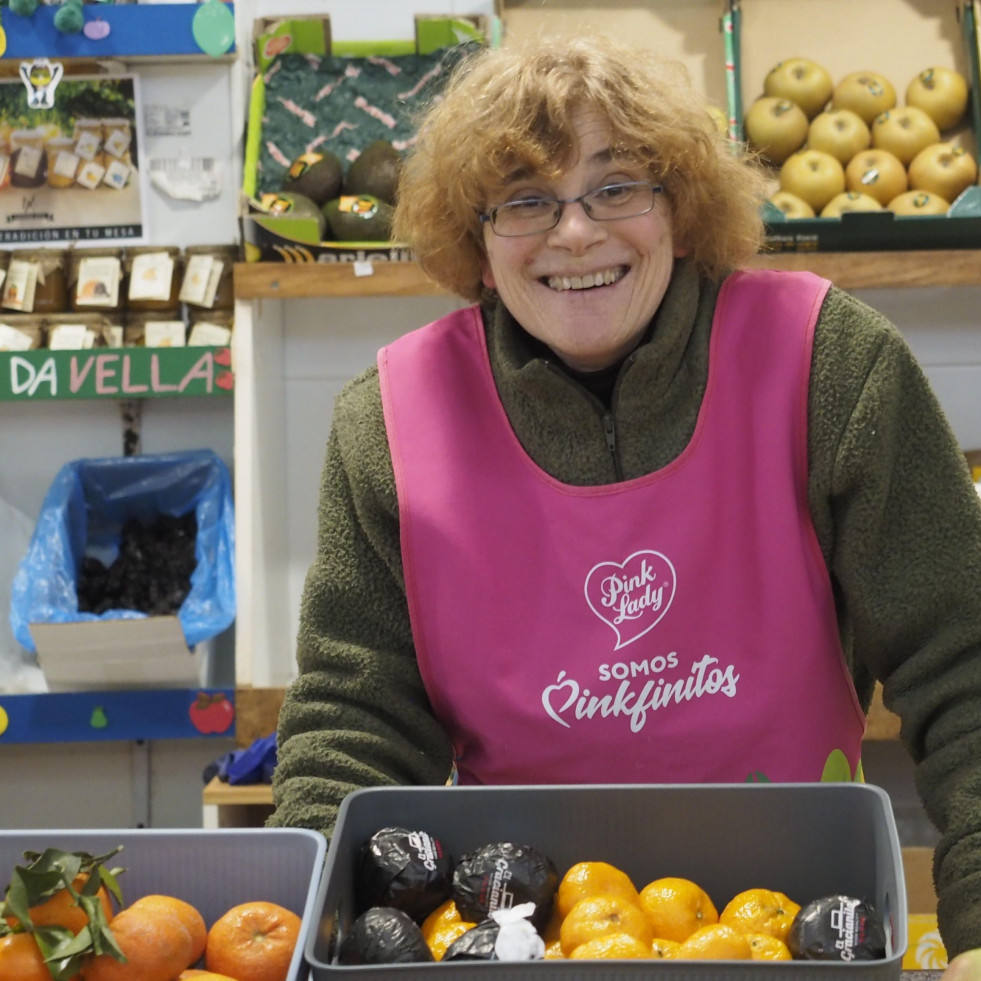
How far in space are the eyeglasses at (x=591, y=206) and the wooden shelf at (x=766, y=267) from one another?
1.17 metres

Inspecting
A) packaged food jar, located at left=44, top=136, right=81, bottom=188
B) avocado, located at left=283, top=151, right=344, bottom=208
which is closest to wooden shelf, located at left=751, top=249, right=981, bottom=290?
avocado, located at left=283, top=151, right=344, bottom=208

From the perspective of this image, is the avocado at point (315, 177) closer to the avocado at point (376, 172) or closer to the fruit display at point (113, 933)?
the avocado at point (376, 172)

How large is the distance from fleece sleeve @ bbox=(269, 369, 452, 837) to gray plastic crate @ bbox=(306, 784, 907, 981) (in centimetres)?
32

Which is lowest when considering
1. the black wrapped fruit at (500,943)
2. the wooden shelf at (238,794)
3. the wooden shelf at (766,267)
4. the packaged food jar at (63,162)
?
the wooden shelf at (238,794)

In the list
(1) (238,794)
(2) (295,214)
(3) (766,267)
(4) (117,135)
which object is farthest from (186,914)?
(4) (117,135)

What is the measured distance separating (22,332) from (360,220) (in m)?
0.83

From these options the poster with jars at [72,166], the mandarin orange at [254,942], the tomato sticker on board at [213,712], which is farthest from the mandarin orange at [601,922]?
the poster with jars at [72,166]

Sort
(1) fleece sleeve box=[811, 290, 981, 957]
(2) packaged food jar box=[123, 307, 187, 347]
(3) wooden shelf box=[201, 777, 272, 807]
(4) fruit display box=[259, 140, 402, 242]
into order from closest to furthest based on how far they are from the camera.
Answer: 1. (1) fleece sleeve box=[811, 290, 981, 957]
2. (3) wooden shelf box=[201, 777, 272, 807]
3. (4) fruit display box=[259, 140, 402, 242]
4. (2) packaged food jar box=[123, 307, 187, 347]

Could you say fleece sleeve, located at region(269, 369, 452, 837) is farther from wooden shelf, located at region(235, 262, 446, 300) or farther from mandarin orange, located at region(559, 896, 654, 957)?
wooden shelf, located at region(235, 262, 446, 300)

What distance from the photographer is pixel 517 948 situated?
71 centimetres

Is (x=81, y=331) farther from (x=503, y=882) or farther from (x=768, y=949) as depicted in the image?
(x=768, y=949)

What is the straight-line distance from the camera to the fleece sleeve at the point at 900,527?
113 cm

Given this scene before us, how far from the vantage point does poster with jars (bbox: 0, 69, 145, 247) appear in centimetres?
297

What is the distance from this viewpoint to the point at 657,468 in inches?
50.0
